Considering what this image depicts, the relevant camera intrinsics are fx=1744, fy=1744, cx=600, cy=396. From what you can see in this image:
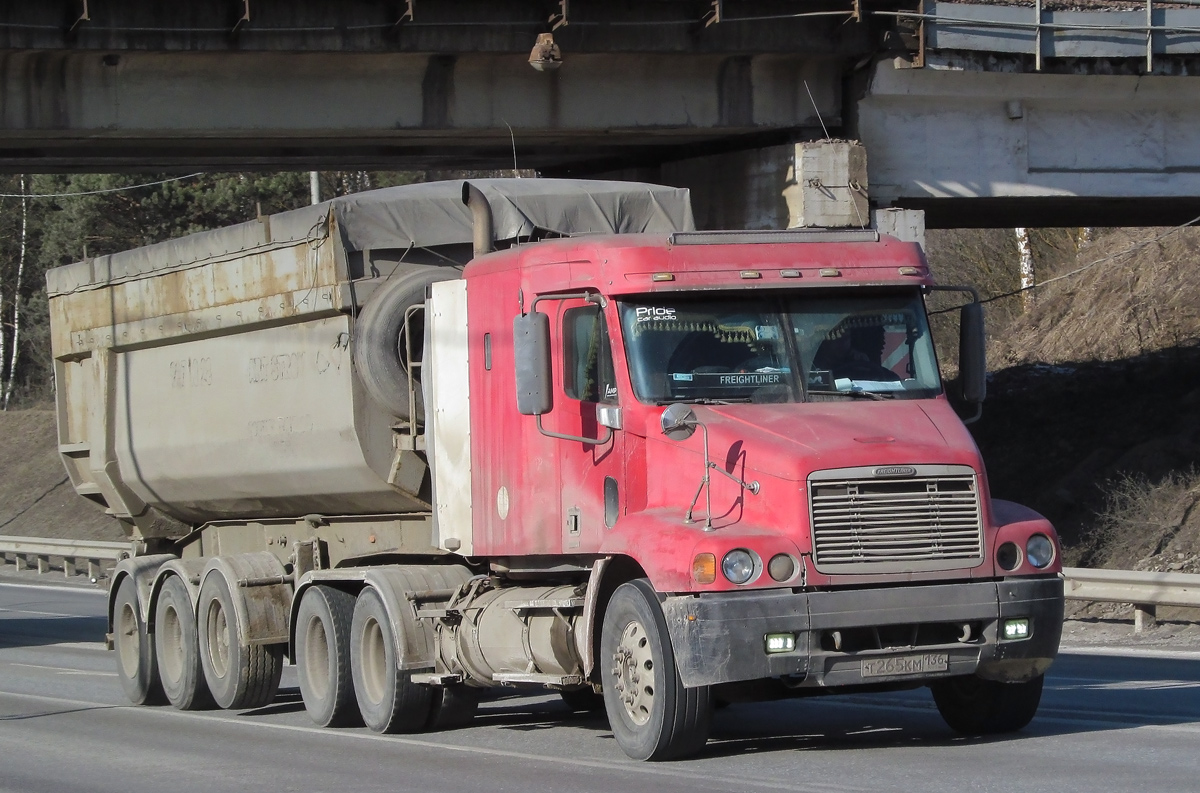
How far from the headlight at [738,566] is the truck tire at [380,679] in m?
3.26

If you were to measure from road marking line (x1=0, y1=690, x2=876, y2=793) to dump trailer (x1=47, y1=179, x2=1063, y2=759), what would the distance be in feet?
0.49

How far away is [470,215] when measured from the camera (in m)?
12.0

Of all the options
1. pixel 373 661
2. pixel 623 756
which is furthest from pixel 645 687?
pixel 373 661

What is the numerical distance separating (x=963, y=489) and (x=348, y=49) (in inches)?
452

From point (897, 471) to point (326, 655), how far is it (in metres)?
5.29

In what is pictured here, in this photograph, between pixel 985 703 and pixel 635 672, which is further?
pixel 985 703

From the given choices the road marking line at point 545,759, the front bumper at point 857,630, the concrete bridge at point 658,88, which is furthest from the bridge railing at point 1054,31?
the front bumper at point 857,630

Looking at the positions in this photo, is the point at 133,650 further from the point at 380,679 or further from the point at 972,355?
the point at 972,355

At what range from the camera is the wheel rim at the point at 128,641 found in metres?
15.0

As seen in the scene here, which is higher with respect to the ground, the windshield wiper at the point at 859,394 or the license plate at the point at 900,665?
the windshield wiper at the point at 859,394

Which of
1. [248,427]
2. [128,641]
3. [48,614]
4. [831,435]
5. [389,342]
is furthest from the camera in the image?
[48,614]

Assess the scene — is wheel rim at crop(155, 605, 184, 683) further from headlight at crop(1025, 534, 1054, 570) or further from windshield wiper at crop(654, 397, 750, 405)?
headlight at crop(1025, 534, 1054, 570)

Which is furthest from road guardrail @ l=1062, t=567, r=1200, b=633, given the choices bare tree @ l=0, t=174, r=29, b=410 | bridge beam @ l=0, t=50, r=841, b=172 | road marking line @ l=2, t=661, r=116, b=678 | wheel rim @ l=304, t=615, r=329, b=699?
bare tree @ l=0, t=174, r=29, b=410

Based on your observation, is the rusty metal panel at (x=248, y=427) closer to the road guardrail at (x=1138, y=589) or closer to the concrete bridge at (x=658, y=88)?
the concrete bridge at (x=658, y=88)
